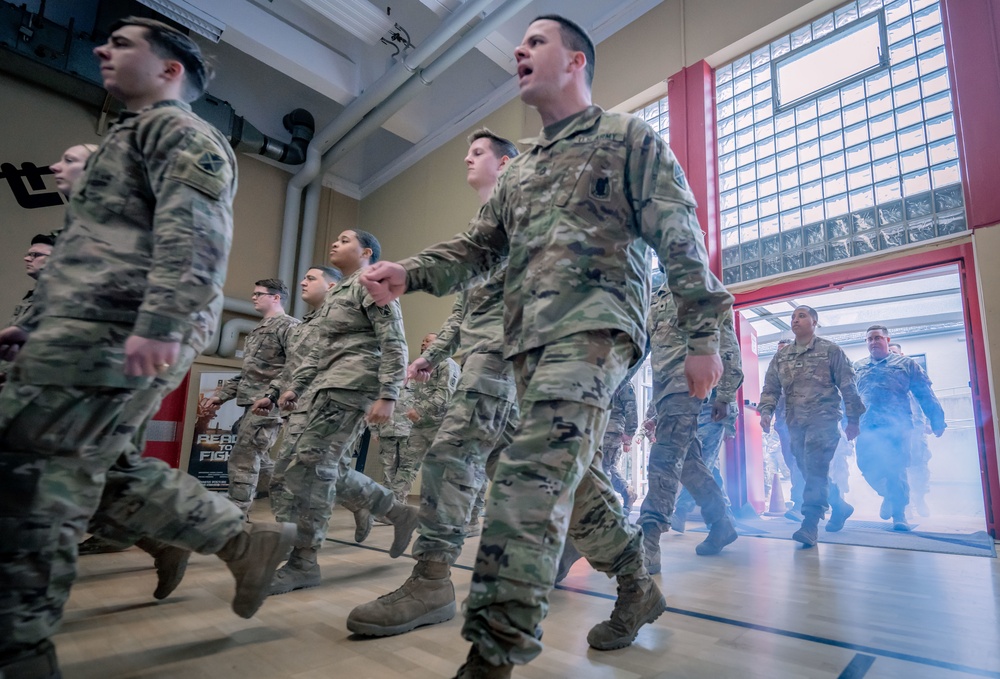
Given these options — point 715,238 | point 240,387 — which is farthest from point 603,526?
point 715,238

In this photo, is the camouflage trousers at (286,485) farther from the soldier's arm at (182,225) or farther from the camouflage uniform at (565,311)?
the camouflage uniform at (565,311)

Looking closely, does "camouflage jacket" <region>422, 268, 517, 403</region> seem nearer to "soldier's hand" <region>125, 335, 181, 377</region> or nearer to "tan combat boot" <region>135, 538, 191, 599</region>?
"soldier's hand" <region>125, 335, 181, 377</region>

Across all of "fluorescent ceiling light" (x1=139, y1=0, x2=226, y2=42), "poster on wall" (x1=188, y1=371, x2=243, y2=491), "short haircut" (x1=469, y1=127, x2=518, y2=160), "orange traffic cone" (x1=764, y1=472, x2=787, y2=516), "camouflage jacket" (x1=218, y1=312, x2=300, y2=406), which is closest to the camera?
"short haircut" (x1=469, y1=127, x2=518, y2=160)

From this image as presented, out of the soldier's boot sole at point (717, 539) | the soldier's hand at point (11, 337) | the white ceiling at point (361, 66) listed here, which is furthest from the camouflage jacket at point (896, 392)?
the soldier's hand at point (11, 337)

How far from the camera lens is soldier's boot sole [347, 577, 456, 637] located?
1.63 metres

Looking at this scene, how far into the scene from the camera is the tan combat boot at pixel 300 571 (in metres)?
2.20

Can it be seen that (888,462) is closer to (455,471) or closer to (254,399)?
(455,471)

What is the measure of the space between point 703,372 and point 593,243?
378mm

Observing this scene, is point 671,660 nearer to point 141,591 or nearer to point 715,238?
point 141,591

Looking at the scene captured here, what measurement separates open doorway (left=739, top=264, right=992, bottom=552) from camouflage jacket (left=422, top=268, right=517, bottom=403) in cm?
395

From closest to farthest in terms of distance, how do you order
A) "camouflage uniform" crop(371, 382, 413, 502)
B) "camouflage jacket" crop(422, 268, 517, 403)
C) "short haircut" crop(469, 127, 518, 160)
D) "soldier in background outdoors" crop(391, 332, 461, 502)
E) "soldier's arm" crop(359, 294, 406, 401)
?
1. "camouflage jacket" crop(422, 268, 517, 403)
2. "soldier's arm" crop(359, 294, 406, 401)
3. "short haircut" crop(469, 127, 518, 160)
4. "soldier in background outdoors" crop(391, 332, 461, 502)
5. "camouflage uniform" crop(371, 382, 413, 502)

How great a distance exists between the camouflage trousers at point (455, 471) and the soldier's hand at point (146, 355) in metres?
0.87

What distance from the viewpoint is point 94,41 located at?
21.8 feet

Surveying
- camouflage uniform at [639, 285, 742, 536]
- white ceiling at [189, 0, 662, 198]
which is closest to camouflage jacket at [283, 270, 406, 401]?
camouflage uniform at [639, 285, 742, 536]
